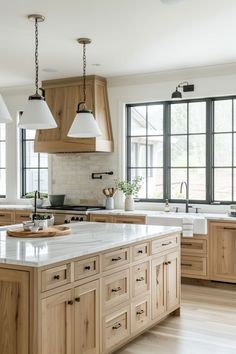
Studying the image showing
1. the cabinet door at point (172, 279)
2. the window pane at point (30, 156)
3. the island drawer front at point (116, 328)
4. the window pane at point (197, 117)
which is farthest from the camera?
the window pane at point (30, 156)

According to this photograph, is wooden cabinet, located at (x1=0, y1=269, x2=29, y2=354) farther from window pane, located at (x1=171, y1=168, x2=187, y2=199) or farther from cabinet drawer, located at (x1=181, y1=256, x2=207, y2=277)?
window pane, located at (x1=171, y1=168, x2=187, y2=199)

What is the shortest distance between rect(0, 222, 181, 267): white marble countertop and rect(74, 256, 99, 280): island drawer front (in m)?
0.06

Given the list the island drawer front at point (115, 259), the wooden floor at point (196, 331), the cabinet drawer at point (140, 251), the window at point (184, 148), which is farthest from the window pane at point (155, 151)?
the island drawer front at point (115, 259)

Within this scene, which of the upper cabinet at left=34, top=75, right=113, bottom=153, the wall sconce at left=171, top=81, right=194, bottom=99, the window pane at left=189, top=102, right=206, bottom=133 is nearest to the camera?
the wall sconce at left=171, top=81, right=194, bottom=99

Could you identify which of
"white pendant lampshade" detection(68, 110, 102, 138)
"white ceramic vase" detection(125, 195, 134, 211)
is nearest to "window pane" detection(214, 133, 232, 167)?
"white ceramic vase" detection(125, 195, 134, 211)

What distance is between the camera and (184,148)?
6.73 meters

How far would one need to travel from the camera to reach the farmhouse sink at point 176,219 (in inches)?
227

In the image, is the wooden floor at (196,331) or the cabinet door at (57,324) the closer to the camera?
the cabinet door at (57,324)

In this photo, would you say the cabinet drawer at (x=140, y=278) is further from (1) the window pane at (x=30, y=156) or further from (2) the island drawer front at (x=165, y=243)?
(1) the window pane at (x=30, y=156)

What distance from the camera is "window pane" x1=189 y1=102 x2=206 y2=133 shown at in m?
6.54

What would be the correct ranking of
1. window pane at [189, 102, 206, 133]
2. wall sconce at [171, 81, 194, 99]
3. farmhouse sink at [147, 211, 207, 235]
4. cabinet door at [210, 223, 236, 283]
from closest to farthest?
cabinet door at [210, 223, 236, 283]
farmhouse sink at [147, 211, 207, 235]
wall sconce at [171, 81, 194, 99]
window pane at [189, 102, 206, 133]

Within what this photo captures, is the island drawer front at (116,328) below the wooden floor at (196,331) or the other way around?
the other way around

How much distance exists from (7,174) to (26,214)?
135cm

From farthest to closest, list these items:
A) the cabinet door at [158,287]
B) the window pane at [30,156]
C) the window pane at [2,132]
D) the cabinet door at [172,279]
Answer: the window pane at [2,132] < the window pane at [30,156] < the cabinet door at [172,279] < the cabinet door at [158,287]
